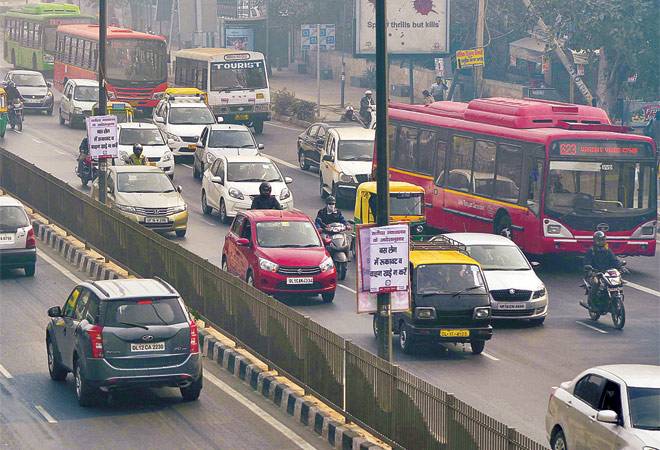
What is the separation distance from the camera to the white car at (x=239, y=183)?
36.8 metres

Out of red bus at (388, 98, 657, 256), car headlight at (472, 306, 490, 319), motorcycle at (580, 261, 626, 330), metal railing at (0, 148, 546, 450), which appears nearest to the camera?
metal railing at (0, 148, 546, 450)

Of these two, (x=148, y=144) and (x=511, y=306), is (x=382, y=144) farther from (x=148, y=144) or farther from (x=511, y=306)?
(x=148, y=144)

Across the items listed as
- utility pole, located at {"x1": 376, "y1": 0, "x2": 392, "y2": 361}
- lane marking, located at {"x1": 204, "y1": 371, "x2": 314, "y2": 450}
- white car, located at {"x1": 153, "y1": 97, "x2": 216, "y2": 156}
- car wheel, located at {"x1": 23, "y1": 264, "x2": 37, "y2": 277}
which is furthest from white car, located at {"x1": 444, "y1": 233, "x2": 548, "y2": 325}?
white car, located at {"x1": 153, "y1": 97, "x2": 216, "y2": 156}

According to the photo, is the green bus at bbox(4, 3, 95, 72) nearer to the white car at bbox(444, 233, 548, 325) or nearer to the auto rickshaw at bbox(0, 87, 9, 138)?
the auto rickshaw at bbox(0, 87, 9, 138)

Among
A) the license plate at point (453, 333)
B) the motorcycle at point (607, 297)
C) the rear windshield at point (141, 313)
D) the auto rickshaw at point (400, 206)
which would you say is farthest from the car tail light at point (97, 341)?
the auto rickshaw at point (400, 206)

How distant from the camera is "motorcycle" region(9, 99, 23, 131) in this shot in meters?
54.0

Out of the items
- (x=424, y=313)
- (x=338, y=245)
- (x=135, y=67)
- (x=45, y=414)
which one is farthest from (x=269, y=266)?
(x=135, y=67)

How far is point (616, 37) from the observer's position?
4884 cm

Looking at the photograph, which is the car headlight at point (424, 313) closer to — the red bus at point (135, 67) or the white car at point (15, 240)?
the white car at point (15, 240)

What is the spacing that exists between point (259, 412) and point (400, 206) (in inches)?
520

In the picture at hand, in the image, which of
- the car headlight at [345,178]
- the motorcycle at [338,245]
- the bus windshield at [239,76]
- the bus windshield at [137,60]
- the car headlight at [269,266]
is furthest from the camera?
the bus windshield at [137,60]

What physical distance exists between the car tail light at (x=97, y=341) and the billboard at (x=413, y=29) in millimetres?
42732

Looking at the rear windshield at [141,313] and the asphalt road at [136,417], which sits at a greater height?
the rear windshield at [141,313]

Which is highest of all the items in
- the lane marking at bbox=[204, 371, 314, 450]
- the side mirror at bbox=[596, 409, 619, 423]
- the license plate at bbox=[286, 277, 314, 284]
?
the side mirror at bbox=[596, 409, 619, 423]
